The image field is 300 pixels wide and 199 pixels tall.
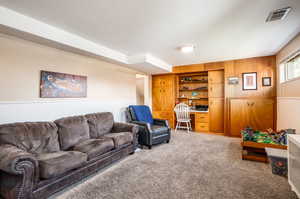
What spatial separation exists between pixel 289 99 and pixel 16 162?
14.6ft

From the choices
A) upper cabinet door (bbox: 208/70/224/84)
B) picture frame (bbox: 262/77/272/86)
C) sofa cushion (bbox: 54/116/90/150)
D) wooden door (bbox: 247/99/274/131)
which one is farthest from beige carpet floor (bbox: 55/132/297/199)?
upper cabinet door (bbox: 208/70/224/84)

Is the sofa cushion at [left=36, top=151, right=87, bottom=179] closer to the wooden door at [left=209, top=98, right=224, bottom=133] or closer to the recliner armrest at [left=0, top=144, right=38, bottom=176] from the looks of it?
the recliner armrest at [left=0, top=144, right=38, bottom=176]

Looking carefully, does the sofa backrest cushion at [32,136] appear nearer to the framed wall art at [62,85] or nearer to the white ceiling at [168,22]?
the framed wall art at [62,85]

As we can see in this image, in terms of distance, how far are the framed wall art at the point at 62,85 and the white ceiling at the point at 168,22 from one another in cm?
85

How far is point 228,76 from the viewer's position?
14.7 ft

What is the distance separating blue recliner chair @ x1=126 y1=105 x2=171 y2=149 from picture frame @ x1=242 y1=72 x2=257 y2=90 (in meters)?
2.59

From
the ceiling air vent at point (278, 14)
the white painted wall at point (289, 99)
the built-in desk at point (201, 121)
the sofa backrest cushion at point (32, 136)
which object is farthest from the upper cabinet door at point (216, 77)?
the sofa backrest cushion at point (32, 136)

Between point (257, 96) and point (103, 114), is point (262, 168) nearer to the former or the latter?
point (257, 96)

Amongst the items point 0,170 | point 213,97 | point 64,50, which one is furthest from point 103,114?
point 213,97

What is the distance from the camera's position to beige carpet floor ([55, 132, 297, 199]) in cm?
179

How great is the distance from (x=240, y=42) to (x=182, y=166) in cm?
266

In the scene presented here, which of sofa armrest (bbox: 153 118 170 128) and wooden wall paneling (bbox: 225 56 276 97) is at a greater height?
wooden wall paneling (bbox: 225 56 276 97)

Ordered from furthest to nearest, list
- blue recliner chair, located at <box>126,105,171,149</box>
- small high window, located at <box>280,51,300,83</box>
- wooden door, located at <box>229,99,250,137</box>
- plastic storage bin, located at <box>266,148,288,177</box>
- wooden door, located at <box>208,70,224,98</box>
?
1. wooden door, located at <box>208,70,224,98</box>
2. wooden door, located at <box>229,99,250,137</box>
3. blue recliner chair, located at <box>126,105,171,149</box>
4. small high window, located at <box>280,51,300,83</box>
5. plastic storage bin, located at <box>266,148,288,177</box>

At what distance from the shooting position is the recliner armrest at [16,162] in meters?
1.44
